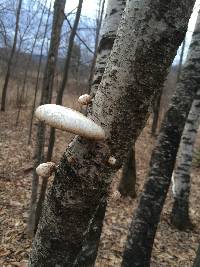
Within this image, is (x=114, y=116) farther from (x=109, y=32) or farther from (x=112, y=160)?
(x=109, y=32)

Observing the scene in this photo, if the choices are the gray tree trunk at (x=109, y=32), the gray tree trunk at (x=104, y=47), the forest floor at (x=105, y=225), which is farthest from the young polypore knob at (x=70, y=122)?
the forest floor at (x=105, y=225)

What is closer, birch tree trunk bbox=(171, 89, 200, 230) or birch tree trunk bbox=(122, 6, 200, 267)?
birch tree trunk bbox=(122, 6, 200, 267)

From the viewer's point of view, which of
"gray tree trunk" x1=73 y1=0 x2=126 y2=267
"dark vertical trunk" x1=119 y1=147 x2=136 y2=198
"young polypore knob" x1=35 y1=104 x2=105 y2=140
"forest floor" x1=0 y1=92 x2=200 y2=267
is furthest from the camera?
"dark vertical trunk" x1=119 y1=147 x2=136 y2=198

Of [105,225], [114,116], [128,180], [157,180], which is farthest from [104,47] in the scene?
[128,180]

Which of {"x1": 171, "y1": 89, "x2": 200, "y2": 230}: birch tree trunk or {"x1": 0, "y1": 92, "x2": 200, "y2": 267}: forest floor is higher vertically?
{"x1": 171, "y1": 89, "x2": 200, "y2": 230}: birch tree trunk

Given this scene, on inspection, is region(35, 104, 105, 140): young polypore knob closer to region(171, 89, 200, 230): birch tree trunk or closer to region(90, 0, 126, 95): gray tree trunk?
region(90, 0, 126, 95): gray tree trunk

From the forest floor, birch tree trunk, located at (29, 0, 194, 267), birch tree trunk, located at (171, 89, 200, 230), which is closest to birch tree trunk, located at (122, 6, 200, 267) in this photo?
the forest floor

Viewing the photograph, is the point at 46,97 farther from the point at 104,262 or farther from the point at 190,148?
the point at 190,148
